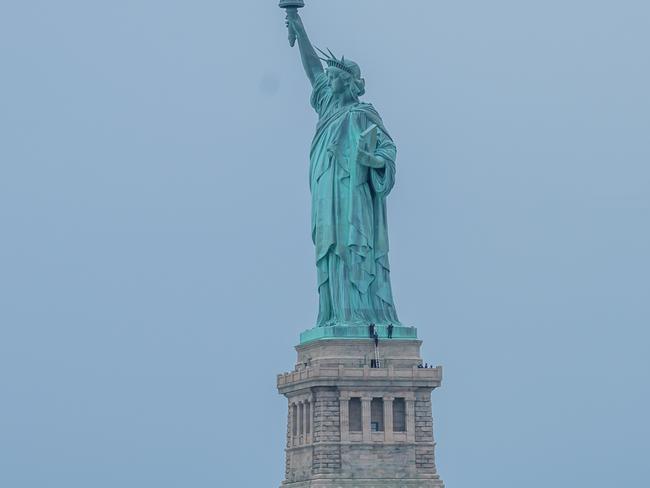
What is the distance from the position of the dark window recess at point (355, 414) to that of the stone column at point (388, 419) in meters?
0.81

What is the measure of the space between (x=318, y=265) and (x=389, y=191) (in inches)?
132

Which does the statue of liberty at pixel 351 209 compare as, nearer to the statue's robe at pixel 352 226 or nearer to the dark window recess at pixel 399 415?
the statue's robe at pixel 352 226

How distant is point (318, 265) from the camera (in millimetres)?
88500

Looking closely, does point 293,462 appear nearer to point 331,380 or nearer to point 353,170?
point 331,380

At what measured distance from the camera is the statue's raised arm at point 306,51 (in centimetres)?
9069

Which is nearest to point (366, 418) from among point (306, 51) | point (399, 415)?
point (399, 415)

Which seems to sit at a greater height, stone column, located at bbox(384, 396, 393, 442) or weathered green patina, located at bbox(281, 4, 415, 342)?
weathered green patina, located at bbox(281, 4, 415, 342)

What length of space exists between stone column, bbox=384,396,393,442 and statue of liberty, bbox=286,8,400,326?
266 centimetres

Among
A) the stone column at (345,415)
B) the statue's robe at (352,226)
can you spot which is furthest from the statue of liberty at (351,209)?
the stone column at (345,415)

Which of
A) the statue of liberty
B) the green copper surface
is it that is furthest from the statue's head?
the green copper surface

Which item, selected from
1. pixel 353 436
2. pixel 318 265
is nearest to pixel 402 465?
pixel 353 436

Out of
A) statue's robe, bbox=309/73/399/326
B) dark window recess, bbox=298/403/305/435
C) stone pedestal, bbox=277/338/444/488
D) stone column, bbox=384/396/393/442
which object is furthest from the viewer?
dark window recess, bbox=298/403/305/435

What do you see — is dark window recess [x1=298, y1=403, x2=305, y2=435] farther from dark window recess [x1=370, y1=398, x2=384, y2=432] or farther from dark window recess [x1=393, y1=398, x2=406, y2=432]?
dark window recess [x1=393, y1=398, x2=406, y2=432]

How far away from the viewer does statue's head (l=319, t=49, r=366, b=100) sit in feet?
291
